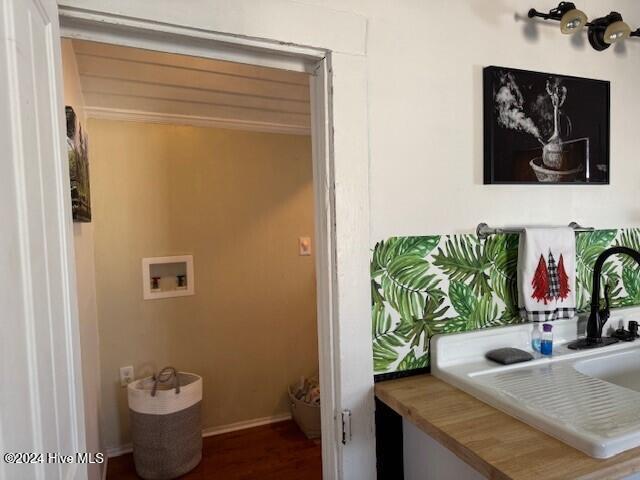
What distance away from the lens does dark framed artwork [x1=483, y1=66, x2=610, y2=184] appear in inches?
49.4

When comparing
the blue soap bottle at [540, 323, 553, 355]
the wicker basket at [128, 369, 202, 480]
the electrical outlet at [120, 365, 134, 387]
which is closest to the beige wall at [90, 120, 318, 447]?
the electrical outlet at [120, 365, 134, 387]

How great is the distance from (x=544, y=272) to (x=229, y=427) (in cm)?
218

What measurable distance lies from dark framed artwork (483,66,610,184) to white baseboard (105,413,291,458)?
2.19m

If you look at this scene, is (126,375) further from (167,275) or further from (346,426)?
(346,426)

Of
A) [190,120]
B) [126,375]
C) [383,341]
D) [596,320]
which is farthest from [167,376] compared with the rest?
[596,320]

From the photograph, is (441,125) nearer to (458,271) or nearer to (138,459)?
(458,271)

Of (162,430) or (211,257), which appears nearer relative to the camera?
(162,430)

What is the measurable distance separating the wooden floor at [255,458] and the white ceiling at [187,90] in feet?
6.39

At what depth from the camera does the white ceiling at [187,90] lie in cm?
164

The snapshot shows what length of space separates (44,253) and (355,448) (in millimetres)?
920

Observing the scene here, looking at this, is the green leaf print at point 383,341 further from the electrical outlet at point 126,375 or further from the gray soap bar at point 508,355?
the electrical outlet at point 126,375

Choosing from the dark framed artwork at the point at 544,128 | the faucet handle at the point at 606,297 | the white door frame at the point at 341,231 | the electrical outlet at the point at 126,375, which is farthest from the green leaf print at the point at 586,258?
the electrical outlet at the point at 126,375

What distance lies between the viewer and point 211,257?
2537 mm

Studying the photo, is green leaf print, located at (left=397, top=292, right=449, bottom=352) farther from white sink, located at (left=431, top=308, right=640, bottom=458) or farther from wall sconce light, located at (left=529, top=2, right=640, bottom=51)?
wall sconce light, located at (left=529, top=2, right=640, bottom=51)
